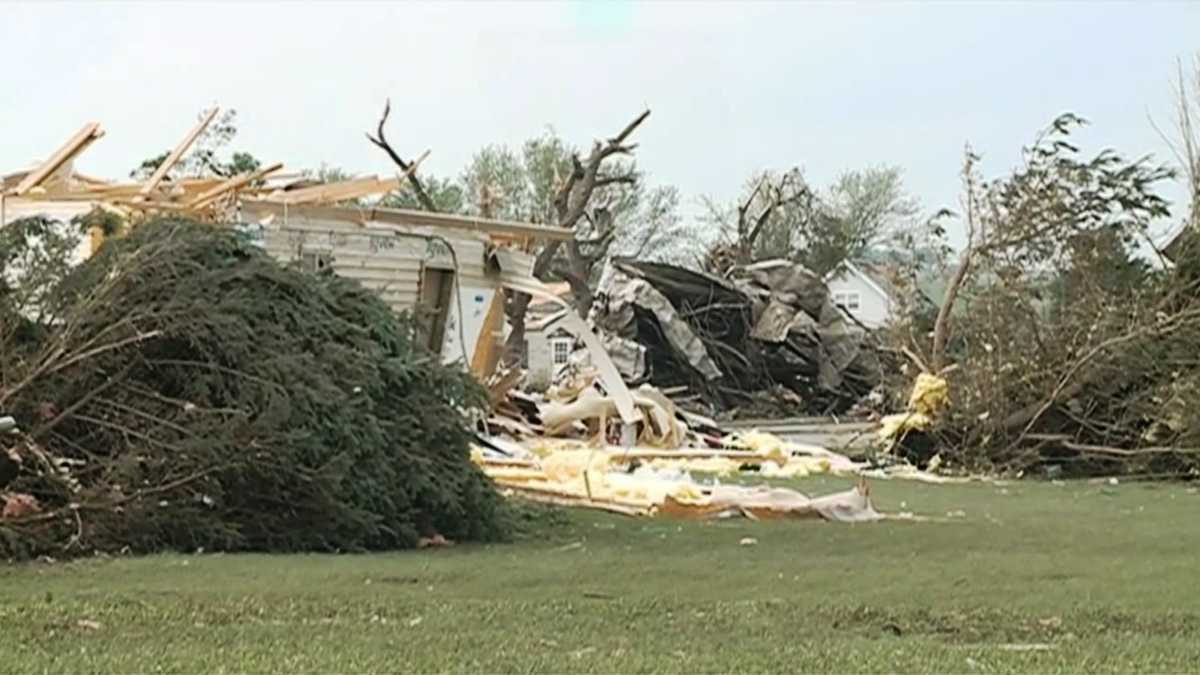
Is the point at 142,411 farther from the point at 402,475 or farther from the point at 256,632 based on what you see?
the point at 256,632

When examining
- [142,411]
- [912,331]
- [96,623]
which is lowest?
[96,623]

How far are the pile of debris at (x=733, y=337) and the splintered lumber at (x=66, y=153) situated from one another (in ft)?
45.5

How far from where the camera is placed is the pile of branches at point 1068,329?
13992mm

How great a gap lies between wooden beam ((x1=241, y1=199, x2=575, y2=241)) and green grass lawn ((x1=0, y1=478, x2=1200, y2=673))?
223 inches

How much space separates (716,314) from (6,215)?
1696 centimetres

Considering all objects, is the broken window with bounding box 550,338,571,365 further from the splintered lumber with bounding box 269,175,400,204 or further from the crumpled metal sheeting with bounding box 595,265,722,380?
the splintered lumber with bounding box 269,175,400,204

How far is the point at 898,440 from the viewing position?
15.7m

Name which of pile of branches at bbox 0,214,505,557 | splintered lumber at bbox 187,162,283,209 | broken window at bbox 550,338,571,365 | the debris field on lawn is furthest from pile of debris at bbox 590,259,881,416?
pile of branches at bbox 0,214,505,557

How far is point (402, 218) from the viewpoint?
14477 mm

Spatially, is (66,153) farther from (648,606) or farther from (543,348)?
(543,348)

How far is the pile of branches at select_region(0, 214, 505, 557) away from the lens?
300 inches

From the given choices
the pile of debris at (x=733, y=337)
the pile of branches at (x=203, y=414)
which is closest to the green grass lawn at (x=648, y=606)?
the pile of branches at (x=203, y=414)

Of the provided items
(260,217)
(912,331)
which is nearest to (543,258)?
(912,331)

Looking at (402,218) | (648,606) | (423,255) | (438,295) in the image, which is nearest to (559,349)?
(438,295)
